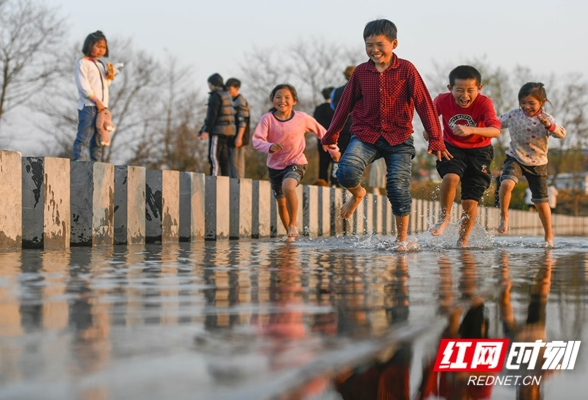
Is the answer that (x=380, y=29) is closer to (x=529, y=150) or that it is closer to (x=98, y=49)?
(x=529, y=150)

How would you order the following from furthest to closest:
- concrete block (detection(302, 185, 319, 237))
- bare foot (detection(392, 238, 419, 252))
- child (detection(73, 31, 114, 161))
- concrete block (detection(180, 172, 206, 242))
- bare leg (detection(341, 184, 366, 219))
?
concrete block (detection(302, 185, 319, 237))
concrete block (detection(180, 172, 206, 242))
child (detection(73, 31, 114, 161))
bare leg (detection(341, 184, 366, 219))
bare foot (detection(392, 238, 419, 252))

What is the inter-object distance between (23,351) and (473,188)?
7.31m

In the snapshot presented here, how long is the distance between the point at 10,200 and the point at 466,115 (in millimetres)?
4088

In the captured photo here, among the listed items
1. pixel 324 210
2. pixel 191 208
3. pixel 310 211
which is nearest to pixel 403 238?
pixel 191 208

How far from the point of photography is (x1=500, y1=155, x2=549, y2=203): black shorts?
31.8 ft

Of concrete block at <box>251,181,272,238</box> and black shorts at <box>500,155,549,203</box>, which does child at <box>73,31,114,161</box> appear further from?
black shorts at <box>500,155,549,203</box>

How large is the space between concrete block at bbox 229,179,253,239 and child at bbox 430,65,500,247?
377 cm

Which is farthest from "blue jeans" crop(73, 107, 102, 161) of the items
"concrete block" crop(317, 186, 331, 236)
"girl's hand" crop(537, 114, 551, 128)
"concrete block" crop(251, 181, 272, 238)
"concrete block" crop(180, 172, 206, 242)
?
"concrete block" crop(317, 186, 331, 236)

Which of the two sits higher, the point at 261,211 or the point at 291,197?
the point at 291,197

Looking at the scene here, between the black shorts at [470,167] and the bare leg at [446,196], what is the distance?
0.06 metres

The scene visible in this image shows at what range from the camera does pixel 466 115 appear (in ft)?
28.0

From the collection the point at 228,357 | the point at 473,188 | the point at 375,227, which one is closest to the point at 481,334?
the point at 228,357

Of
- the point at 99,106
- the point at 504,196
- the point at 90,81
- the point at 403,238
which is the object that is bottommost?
the point at 403,238

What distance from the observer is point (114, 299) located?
326cm
